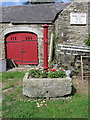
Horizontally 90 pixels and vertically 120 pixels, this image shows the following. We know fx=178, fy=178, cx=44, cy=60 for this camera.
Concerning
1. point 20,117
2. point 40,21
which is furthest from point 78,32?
point 20,117

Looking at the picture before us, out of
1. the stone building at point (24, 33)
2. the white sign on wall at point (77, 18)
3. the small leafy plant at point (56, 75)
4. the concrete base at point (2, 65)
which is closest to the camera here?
the small leafy plant at point (56, 75)

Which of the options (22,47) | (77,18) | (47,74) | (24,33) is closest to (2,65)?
(22,47)

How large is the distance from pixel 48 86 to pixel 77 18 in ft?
17.1

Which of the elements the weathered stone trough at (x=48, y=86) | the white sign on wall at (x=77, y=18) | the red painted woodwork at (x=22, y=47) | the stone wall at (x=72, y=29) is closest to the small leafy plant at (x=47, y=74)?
the weathered stone trough at (x=48, y=86)

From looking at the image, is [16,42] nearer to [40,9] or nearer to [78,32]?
[40,9]

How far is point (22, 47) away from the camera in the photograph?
11594 mm

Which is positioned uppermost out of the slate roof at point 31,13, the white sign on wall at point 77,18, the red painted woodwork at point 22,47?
the slate roof at point 31,13

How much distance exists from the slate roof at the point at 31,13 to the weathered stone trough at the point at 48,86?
672cm

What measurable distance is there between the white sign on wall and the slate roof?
2.18m

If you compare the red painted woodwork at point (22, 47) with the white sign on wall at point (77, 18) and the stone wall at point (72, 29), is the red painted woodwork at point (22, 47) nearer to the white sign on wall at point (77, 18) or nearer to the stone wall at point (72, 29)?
the stone wall at point (72, 29)

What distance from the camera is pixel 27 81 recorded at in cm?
482

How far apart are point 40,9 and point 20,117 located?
1024cm

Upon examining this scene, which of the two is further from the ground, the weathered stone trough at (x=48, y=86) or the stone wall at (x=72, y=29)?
the stone wall at (x=72, y=29)

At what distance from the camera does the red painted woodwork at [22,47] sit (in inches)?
452
